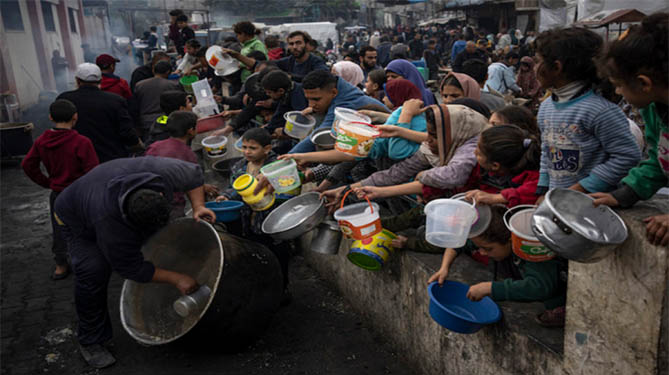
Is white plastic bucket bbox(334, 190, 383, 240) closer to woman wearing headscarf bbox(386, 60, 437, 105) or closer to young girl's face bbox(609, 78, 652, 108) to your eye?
young girl's face bbox(609, 78, 652, 108)

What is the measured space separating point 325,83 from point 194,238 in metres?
1.57

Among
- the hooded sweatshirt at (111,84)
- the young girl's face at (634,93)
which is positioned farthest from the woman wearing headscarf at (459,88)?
the hooded sweatshirt at (111,84)

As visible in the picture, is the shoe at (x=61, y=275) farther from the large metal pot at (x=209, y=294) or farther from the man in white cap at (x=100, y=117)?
the large metal pot at (x=209, y=294)

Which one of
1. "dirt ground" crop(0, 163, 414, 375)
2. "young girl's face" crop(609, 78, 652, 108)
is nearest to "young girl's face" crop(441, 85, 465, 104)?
"dirt ground" crop(0, 163, 414, 375)

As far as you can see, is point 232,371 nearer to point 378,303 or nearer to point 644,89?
point 378,303

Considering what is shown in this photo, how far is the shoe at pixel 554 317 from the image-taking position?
8.24 feet

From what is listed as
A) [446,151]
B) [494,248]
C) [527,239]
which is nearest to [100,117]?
[446,151]

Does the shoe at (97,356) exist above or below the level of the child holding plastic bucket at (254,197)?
below

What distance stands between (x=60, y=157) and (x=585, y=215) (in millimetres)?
4318

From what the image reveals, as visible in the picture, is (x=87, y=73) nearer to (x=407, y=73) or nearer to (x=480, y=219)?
(x=407, y=73)

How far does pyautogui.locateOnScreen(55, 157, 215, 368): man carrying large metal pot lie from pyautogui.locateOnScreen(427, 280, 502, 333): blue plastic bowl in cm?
156

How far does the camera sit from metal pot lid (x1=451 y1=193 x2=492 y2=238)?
2.62 meters

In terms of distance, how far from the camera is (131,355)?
388 centimetres

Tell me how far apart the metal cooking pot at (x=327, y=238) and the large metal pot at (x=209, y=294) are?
38 centimetres
